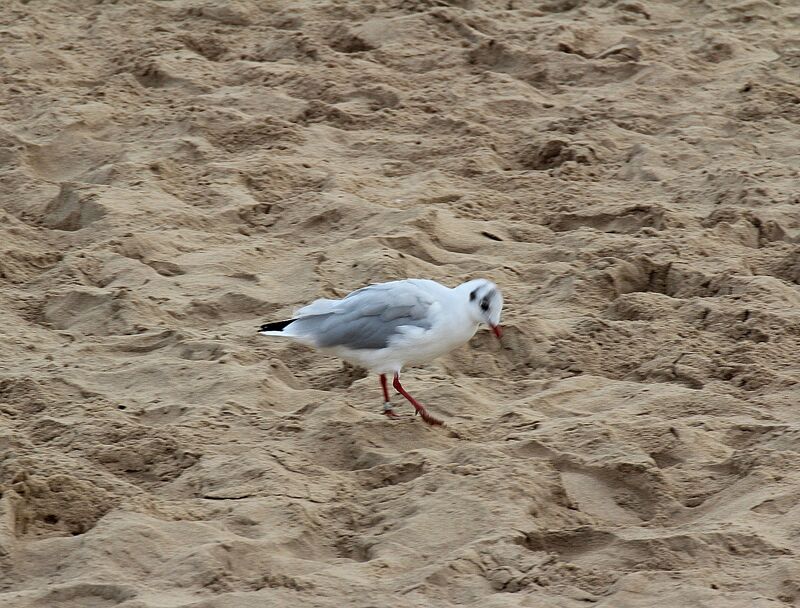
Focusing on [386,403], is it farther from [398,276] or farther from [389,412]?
[398,276]

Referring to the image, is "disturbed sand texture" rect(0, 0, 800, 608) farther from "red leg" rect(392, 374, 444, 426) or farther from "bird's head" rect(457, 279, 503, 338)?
"bird's head" rect(457, 279, 503, 338)

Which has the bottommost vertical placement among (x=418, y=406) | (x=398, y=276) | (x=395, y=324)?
(x=398, y=276)

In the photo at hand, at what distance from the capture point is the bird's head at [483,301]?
4762mm

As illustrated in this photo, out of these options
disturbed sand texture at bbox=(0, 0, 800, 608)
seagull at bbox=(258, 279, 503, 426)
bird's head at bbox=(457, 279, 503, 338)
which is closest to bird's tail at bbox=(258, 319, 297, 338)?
seagull at bbox=(258, 279, 503, 426)

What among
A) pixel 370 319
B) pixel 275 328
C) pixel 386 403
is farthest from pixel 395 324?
pixel 275 328

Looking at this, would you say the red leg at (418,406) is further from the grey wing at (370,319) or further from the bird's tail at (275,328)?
the bird's tail at (275,328)

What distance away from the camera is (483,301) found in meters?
4.76

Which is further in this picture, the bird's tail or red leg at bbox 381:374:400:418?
the bird's tail

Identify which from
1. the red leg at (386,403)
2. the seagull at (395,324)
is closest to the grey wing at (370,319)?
the seagull at (395,324)

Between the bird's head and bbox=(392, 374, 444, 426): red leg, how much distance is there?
1.08 feet

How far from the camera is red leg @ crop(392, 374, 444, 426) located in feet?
15.0

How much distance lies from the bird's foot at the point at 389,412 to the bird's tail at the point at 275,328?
40cm

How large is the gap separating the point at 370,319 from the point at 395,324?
85mm

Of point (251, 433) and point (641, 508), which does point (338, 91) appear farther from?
point (641, 508)
